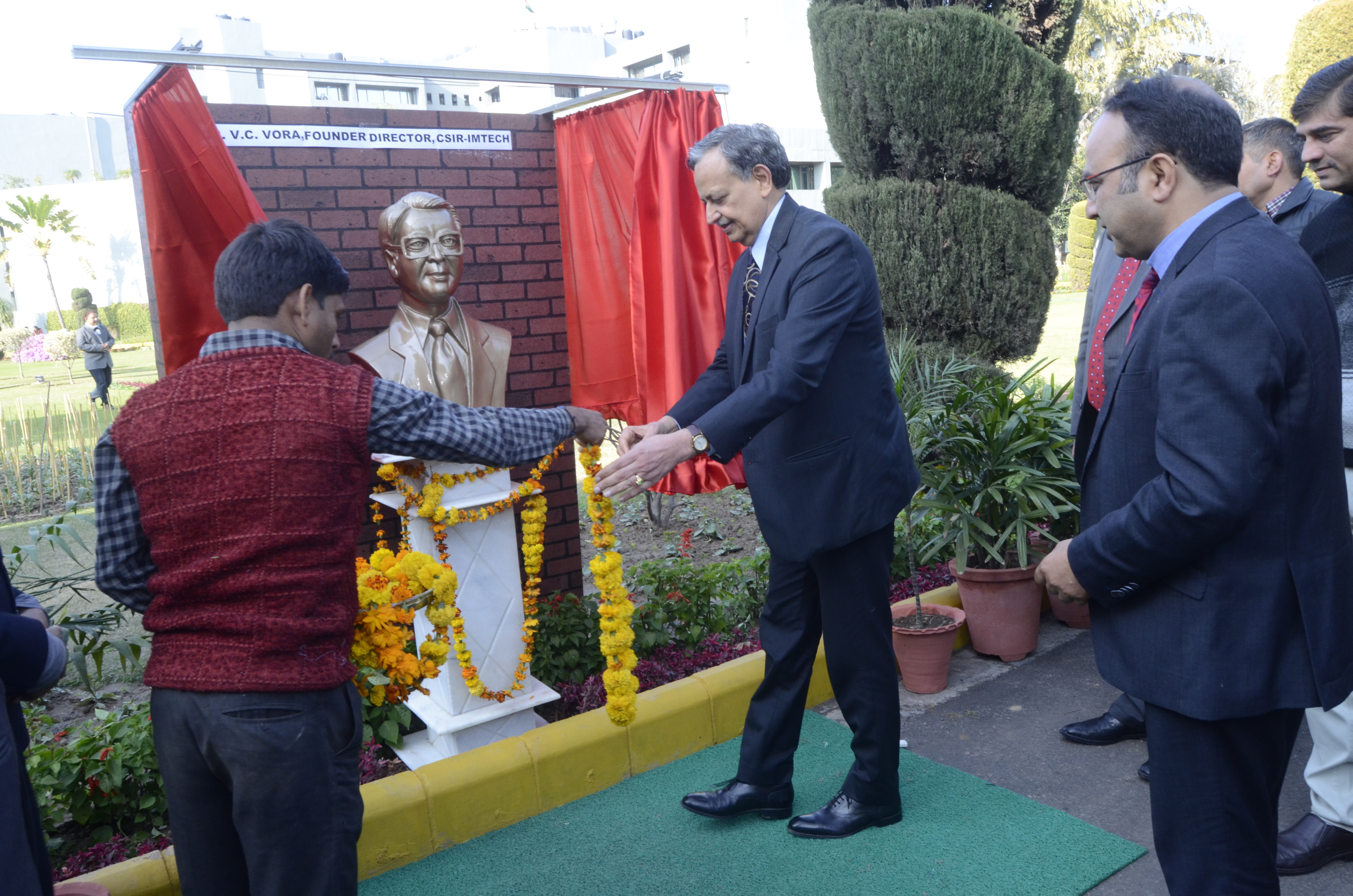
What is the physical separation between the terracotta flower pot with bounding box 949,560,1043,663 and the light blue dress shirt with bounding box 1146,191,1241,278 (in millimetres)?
2824

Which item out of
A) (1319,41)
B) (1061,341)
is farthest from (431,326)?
(1319,41)

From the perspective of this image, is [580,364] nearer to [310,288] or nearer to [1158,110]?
[310,288]

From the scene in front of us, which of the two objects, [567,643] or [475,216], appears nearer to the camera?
[567,643]

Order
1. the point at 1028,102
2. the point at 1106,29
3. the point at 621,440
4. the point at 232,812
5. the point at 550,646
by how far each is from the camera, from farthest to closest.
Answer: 1. the point at 1106,29
2. the point at 1028,102
3. the point at 550,646
4. the point at 621,440
5. the point at 232,812

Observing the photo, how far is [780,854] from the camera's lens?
312cm

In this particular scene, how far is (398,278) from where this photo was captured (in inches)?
148

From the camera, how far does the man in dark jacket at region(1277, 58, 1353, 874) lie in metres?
2.73

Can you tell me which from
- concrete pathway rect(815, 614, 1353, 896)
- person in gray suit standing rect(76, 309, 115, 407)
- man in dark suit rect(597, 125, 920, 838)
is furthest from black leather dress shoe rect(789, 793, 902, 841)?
person in gray suit standing rect(76, 309, 115, 407)

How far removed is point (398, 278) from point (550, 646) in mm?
1704

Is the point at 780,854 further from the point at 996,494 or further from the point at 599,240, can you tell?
the point at 599,240

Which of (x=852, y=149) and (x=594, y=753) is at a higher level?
(x=852, y=149)

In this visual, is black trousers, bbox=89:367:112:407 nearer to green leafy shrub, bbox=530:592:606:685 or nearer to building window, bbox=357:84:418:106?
building window, bbox=357:84:418:106

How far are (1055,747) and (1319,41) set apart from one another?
2017cm

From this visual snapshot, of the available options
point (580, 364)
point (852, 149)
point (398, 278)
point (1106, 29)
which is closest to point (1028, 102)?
point (852, 149)
